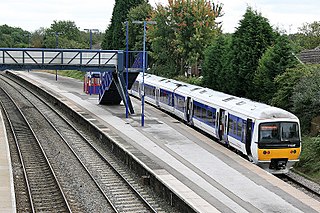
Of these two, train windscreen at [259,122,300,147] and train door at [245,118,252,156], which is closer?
train windscreen at [259,122,300,147]

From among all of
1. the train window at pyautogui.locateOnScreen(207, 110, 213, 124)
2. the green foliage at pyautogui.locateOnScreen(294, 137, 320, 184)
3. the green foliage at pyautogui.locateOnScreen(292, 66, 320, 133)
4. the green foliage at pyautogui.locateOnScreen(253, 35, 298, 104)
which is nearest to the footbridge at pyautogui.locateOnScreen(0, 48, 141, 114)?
the green foliage at pyautogui.locateOnScreen(253, 35, 298, 104)

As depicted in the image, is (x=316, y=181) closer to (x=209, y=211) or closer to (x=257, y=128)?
(x=257, y=128)

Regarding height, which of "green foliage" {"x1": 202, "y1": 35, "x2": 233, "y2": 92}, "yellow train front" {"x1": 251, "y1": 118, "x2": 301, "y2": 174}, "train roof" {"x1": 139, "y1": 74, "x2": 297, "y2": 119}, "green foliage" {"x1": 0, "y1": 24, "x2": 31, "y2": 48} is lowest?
"yellow train front" {"x1": 251, "y1": 118, "x2": 301, "y2": 174}

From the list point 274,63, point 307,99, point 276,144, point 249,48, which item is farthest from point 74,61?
point 276,144

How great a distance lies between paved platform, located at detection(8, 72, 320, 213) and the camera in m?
18.5

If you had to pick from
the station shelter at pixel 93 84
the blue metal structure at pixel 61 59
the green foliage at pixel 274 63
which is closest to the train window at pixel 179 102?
the green foliage at pixel 274 63

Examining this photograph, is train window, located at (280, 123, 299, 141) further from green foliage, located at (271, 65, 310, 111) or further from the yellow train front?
green foliage, located at (271, 65, 310, 111)

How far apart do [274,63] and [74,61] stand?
48.1 ft

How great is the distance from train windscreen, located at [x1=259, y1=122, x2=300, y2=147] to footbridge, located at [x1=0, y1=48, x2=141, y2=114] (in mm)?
17225

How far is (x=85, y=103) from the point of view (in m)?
47.6

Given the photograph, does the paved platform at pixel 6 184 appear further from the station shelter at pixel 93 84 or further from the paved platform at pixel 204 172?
the station shelter at pixel 93 84

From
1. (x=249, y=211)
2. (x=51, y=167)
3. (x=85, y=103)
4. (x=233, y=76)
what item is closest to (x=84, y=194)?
(x=51, y=167)

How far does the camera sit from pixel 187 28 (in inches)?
2143

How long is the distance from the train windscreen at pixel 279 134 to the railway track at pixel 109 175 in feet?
18.7
